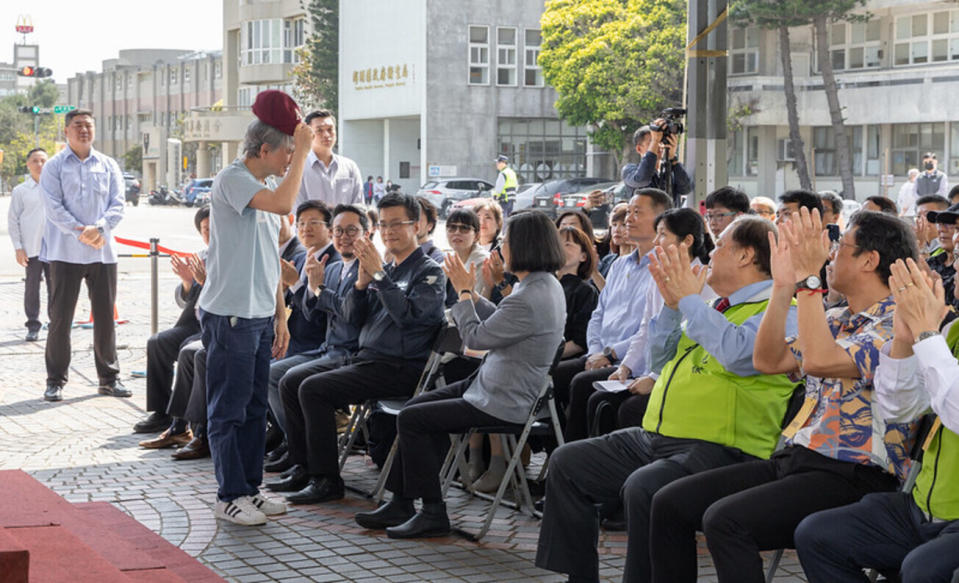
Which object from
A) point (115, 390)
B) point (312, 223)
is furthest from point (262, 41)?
point (312, 223)

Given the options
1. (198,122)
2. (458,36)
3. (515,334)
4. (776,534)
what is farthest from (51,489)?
(198,122)

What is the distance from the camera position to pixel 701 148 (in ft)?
30.1

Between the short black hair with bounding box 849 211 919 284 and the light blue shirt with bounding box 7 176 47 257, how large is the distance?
470 inches

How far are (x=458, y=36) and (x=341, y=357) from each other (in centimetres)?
5229

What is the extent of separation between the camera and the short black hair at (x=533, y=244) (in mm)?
6309

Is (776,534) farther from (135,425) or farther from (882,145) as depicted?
(882,145)

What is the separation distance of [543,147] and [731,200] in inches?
2117

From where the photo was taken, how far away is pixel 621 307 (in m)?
7.31

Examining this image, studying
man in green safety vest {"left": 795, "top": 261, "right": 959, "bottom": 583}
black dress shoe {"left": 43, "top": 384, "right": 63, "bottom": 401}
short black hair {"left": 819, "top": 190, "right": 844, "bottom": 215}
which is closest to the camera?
man in green safety vest {"left": 795, "top": 261, "right": 959, "bottom": 583}

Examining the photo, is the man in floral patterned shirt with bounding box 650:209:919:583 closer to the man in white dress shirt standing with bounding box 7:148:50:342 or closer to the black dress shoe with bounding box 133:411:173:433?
the black dress shoe with bounding box 133:411:173:433

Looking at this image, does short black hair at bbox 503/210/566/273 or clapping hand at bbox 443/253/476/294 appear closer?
short black hair at bbox 503/210/566/273

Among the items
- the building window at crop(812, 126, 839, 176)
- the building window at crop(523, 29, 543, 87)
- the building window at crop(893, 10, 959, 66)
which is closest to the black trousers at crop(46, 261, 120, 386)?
the building window at crop(893, 10, 959, 66)

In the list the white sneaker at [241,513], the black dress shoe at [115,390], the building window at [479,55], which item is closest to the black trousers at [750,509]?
the white sneaker at [241,513]

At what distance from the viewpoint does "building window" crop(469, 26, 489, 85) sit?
2344 inches
